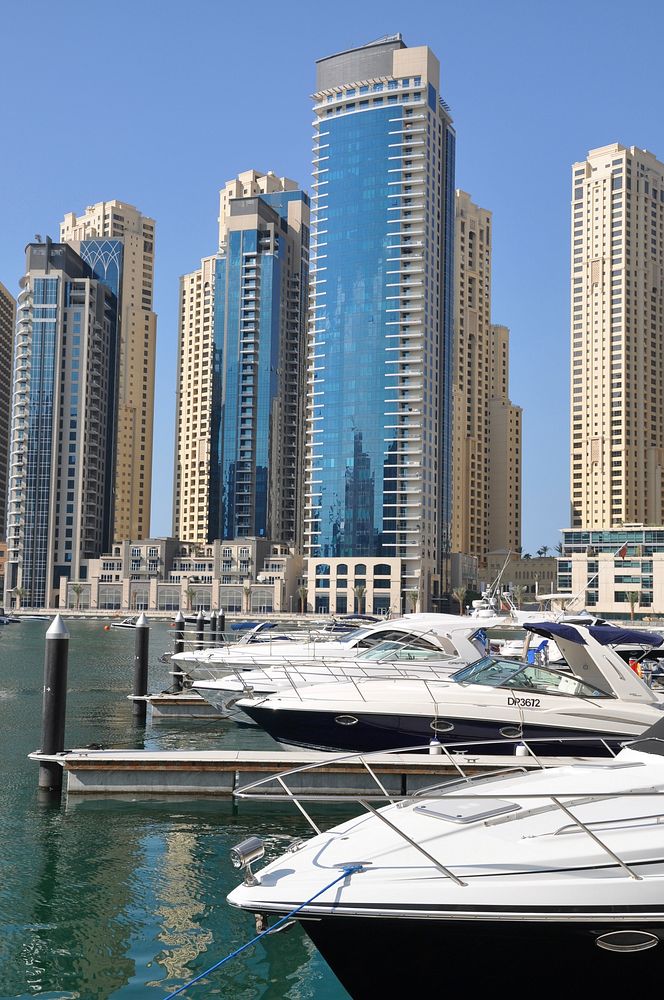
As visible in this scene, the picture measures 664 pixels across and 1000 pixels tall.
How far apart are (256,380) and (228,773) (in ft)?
486

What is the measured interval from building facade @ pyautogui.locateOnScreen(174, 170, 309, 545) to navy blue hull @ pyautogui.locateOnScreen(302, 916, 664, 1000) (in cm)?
14904

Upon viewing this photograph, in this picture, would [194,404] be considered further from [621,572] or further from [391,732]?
[391,732]

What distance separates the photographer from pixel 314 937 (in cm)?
643

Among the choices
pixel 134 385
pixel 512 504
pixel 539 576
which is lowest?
pixel 539 576

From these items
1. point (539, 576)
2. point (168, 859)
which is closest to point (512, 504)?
point (539, 576)

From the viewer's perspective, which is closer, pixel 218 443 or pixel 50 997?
pixel 50 997

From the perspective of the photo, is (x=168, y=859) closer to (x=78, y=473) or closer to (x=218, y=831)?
(x=218, y=831)

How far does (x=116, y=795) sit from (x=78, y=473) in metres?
146

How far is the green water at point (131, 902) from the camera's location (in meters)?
8.34

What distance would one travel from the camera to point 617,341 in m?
162

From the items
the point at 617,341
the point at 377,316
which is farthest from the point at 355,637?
the point at 617,341

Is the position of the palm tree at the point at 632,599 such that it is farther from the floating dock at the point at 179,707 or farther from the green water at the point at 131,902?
the green water at the point at 131,902

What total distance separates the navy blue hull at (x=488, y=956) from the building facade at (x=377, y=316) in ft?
409

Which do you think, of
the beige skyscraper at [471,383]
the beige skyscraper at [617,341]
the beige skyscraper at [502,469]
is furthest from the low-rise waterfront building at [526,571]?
the beige skyscraper at [617,341]
